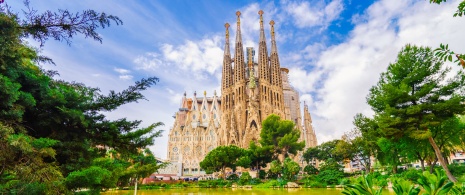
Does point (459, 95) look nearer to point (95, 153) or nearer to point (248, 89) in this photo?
point (95, 153)

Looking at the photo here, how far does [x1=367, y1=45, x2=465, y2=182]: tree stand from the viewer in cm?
1450

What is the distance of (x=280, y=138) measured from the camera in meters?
39.3

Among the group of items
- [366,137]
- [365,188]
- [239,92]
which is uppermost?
[239,92]

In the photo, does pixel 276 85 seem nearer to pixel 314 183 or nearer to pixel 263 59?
pixel 263 59

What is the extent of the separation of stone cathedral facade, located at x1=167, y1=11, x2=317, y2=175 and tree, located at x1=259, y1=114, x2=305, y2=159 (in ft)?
30.2

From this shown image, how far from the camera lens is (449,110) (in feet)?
48.0

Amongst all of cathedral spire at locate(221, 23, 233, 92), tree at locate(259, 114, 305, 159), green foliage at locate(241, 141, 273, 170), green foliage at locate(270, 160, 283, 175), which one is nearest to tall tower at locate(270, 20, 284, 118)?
cathedral spire at locate(221, 23, 233, 92)

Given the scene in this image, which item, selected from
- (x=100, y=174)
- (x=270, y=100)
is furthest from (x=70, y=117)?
(x=270, y=100)

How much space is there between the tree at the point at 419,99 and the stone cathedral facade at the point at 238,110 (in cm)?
3463

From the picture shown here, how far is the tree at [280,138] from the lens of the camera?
38.3 meters

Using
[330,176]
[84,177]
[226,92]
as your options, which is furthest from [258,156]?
[84,177]

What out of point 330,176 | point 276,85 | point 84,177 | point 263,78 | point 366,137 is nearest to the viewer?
point 84,177

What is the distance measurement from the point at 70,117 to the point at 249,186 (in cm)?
2573

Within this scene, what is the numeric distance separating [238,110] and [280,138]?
15214mm
